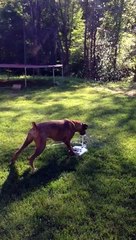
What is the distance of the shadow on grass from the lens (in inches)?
145

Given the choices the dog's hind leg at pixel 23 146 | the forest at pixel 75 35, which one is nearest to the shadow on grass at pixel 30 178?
the dog's hind leg at pixel 23 146

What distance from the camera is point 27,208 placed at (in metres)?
3.41

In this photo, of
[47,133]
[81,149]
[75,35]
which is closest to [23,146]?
[47,133]

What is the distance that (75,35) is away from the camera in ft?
A: 48.6

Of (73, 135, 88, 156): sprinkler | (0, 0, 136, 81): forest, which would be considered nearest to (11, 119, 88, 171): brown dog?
(73, 135, 88, 156): sprinkler

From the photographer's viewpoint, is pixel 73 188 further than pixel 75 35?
No

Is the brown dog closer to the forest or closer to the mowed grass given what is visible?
the mowed grass

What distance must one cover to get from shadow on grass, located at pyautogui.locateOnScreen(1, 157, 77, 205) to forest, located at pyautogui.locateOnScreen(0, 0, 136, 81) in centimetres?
1046

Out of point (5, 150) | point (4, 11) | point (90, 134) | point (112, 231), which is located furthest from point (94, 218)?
point (4, 11)

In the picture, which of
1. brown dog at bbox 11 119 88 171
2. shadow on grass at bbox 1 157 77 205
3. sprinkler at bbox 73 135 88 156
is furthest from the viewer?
sprinkler at bbox 73 135 88 156

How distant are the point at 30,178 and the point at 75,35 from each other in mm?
11631

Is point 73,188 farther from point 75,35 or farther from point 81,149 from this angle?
point 75,35

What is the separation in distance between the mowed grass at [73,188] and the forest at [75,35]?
342 inches

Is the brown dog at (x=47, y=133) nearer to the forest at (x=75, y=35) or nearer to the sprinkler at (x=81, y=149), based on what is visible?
the sprinkler at (x=81, y=149)
